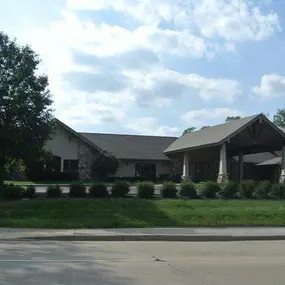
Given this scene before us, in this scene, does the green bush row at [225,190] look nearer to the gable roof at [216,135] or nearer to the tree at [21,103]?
the tree at [21,103]

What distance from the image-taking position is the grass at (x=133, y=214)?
731 inches

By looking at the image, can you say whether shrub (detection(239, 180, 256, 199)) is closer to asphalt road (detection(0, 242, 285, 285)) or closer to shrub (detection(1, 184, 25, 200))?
shrub (detection(1, 184, 25, 200))

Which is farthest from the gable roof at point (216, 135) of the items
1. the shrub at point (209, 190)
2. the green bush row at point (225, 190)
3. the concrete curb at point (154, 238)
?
the concrete curb at point (154, 238)

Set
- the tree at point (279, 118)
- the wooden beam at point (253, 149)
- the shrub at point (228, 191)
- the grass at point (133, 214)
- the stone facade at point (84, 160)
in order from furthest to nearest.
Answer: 1. the tree at point (279, 118)
2. the stone facade at point (84, 160)
3. the wooden beam at point (253, 149)
4. the shrub at point (228, 191)
5. the grass at point (133, 214)

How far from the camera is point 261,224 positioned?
19547 mm

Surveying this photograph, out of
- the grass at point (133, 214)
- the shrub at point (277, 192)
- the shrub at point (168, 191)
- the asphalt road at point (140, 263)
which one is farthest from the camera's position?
the shrub at point (277, 192)

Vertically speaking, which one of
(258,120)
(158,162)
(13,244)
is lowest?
(13,244)

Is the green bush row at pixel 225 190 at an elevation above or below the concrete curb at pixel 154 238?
above

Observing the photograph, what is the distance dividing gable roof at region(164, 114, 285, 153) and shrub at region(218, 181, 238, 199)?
39.7ft

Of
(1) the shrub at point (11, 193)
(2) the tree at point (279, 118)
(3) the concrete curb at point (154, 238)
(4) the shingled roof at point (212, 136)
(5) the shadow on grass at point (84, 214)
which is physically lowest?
(3) the concrete curb at point (154, 238)

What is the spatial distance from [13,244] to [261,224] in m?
9.96

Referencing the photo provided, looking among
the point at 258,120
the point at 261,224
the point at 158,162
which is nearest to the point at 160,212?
the point at 261,224

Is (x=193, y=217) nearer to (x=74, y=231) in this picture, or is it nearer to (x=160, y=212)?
(x=160, y=212)

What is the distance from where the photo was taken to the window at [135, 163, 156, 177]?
49219 mm
